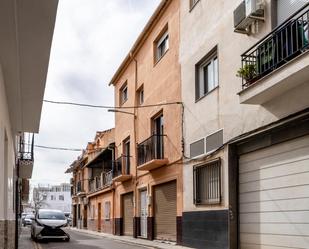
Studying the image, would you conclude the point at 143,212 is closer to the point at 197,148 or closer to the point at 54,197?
the point at 197,148

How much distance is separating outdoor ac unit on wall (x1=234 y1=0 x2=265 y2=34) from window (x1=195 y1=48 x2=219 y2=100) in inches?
101

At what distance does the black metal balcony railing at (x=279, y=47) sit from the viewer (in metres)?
9.66

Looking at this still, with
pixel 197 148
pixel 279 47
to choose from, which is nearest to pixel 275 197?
pixel 279 47

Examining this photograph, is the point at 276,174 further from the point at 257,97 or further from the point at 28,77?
the point at 28,77

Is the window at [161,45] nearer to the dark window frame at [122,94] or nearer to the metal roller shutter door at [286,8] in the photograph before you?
the dark window frame at [122,94]

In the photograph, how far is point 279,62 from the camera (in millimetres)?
9984

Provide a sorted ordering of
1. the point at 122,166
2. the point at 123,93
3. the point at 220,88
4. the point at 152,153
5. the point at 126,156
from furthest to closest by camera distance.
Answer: the point at 123,93 < the point at 122,166 < the point at 126,156 < the point at 152,153 < the point at 220,88

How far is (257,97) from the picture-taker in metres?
10.8

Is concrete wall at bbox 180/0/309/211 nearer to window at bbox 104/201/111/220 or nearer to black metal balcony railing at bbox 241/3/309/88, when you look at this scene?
black metal balcony railing at bbox 241/3/309/88

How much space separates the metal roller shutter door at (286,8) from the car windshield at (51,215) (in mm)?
16783

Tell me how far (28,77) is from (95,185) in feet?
104

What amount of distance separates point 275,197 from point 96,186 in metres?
27.4

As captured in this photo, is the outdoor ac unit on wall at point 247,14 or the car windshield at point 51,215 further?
the car windshield at point 51,215

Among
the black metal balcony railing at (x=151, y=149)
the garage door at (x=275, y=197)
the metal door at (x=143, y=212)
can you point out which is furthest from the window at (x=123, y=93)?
the garage door at (x=275, y=197)
